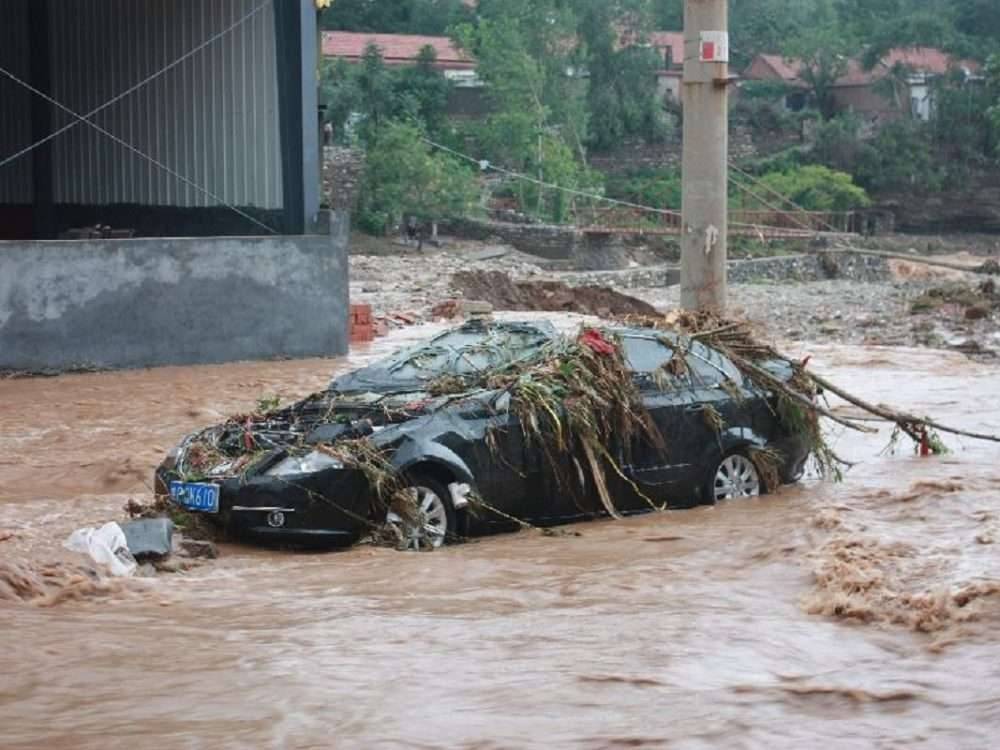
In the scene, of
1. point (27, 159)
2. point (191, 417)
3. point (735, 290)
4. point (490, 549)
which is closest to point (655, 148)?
point (735, 290)

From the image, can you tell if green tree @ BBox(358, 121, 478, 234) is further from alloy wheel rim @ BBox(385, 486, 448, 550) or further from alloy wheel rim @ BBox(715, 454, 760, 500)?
alloy wheel rim @ BBox(385, 486, 448, 550)

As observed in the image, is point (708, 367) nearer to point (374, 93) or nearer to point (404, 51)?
point (374, 93)

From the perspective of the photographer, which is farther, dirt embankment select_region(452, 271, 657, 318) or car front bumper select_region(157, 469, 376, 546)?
dirt embankment select_region(452, 271, 657, 318)

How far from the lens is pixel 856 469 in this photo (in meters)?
14.0

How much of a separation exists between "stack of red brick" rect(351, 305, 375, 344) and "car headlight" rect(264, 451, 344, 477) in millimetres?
15052

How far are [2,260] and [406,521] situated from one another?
11.3 metres

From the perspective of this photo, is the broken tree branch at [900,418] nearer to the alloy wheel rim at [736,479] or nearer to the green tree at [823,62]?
the alloy wheel rim at [736,479]

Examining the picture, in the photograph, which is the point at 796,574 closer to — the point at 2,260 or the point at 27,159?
the point at 2,260

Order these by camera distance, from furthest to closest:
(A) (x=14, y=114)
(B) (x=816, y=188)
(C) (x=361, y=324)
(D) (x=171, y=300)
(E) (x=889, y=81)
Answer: (E) (x=889, y=81)
(B) (x=816, y=188)
(A) (x=14, y=114)
(C) (x=361, y=324)
(D) (x=171, y=300)

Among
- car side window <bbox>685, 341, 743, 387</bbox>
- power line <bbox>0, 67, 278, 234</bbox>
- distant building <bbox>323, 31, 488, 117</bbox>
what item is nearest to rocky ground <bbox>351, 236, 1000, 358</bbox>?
car side window <bbox>685, 341, 743, 387</bbox>

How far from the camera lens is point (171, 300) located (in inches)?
817

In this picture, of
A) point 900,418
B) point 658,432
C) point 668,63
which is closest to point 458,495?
point 658,432

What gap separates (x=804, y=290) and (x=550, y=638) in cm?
4129

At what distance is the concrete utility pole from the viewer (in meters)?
18.5
